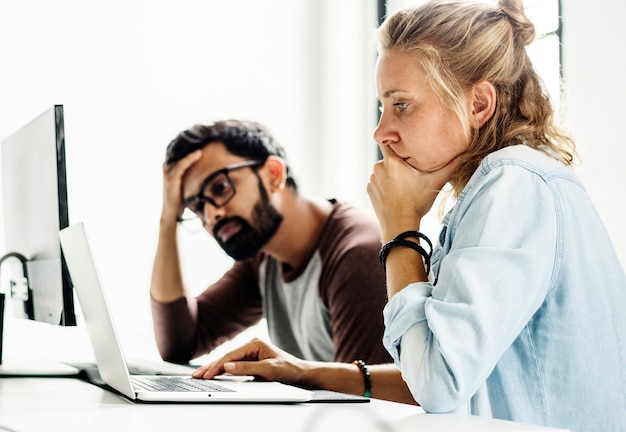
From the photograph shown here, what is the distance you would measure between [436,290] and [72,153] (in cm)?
223

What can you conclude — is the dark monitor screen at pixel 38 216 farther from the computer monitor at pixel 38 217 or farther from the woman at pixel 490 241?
the woman at pixel 490 241

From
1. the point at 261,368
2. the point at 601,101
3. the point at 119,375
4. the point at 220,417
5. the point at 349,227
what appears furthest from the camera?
the point at 349,227

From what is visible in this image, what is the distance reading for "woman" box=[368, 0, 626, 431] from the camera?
0.93 m

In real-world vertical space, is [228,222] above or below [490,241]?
below

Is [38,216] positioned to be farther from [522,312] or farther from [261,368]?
[522,312]

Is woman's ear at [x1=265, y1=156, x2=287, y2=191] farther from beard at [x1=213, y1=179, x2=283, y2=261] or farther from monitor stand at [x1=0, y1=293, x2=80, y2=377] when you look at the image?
monitor stand at [x1=0, y1=293, x2=80, y2=377]

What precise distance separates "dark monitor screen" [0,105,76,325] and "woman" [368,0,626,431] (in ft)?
1.66

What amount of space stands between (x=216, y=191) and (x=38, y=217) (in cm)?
96

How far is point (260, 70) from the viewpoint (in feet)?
10.8

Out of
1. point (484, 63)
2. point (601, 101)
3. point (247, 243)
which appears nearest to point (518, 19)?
point (484, 63)

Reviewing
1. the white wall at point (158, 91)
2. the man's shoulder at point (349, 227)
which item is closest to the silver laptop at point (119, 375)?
the man's shoulder at point (349, 227)

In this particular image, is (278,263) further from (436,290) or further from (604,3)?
(436,290)

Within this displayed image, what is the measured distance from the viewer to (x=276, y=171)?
245 cm

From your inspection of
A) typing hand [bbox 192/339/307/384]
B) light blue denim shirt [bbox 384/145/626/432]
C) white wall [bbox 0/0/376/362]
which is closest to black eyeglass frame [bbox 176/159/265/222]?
white wall [bbox 0/0/376/362]
